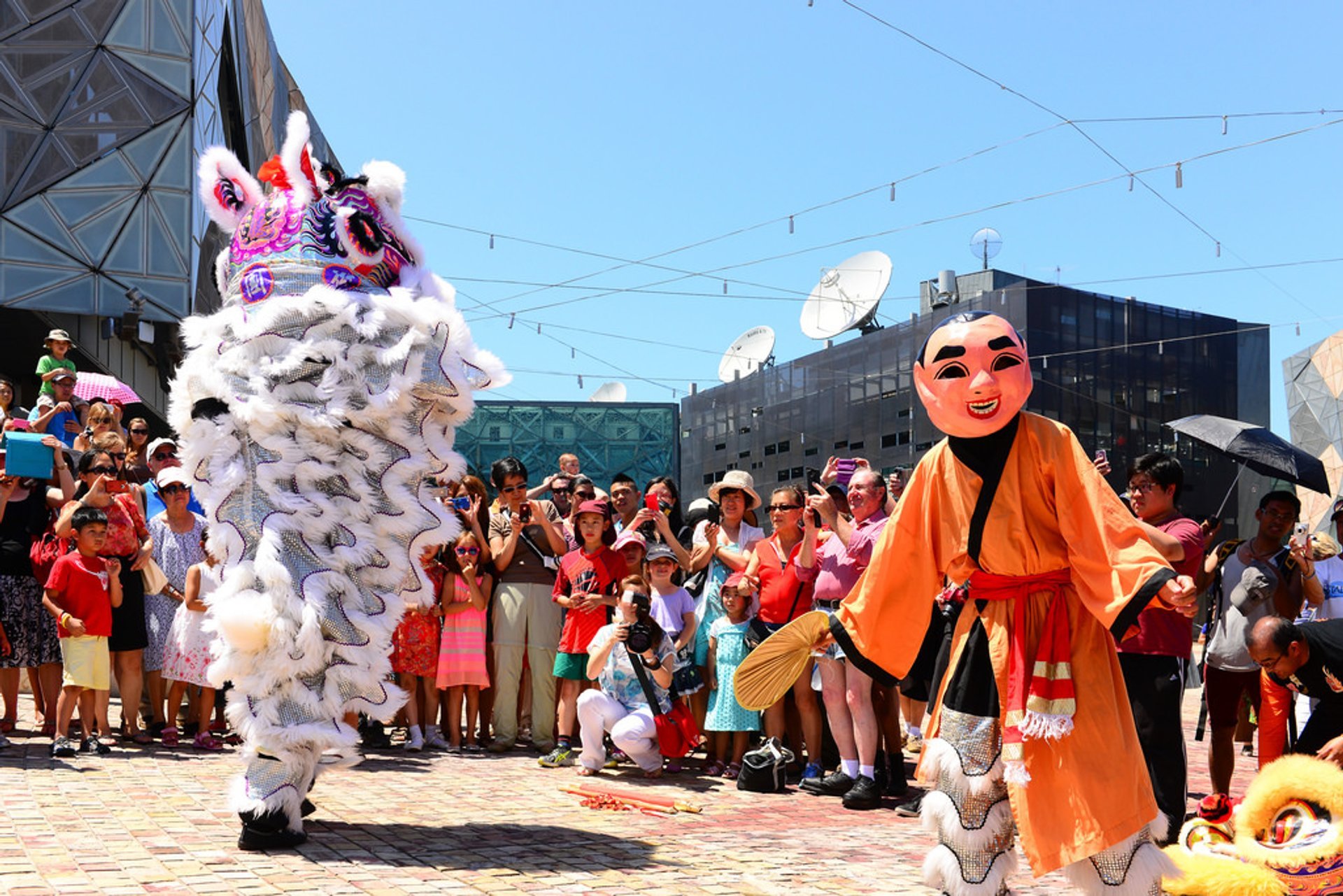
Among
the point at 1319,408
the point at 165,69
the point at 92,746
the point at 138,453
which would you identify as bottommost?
the point at 92,746

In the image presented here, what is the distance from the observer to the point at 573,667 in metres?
7.98

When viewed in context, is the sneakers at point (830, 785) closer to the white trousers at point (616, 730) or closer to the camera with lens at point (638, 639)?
the white trousers at point (616, 730)

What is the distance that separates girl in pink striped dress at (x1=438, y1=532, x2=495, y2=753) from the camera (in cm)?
814

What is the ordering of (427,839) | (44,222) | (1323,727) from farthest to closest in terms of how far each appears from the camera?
(44,222)
(427,839)
(1323,727)

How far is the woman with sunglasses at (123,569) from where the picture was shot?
24.3 ft

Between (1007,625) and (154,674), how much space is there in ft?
20.1

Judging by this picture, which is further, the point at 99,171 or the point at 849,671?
the point at 99,171

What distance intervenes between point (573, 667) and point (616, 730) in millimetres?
835

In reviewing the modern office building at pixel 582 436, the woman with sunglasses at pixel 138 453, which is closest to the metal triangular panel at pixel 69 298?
the woman with sunglasses at pixel 138 453

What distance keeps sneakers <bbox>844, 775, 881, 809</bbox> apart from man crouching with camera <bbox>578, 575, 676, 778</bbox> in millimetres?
1314

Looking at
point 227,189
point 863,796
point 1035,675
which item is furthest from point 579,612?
point 1035,675

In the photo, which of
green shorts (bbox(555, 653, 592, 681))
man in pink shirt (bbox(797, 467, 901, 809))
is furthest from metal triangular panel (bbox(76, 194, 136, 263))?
man in pink shirt (bbox(797, 467, 901, 809))

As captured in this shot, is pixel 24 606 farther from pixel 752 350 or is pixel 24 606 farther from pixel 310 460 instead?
pixel 752 350

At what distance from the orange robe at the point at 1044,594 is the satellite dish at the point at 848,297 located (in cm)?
2388
